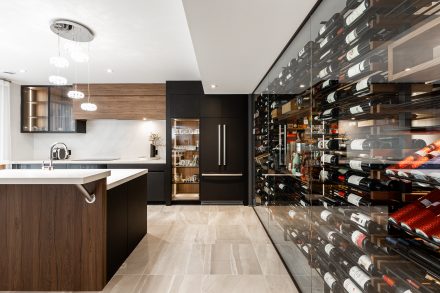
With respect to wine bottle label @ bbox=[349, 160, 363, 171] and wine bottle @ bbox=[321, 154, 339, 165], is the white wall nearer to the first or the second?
wine bottle @ bbox=[321, 154, 339, 165]

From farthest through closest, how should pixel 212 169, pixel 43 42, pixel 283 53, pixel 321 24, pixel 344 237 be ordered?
pixel 212 169, pixel 43 42, pixel 283 53, pixel 321 24, pixel 344 237

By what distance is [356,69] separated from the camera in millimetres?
1360

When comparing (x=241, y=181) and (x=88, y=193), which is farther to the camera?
(x=241, y=181)

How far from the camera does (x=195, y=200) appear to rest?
18.4 ft

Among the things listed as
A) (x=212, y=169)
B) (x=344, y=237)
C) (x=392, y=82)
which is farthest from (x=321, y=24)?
(x=212, y=169)

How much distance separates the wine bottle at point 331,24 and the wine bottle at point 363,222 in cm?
112

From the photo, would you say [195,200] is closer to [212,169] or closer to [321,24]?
[212,169]

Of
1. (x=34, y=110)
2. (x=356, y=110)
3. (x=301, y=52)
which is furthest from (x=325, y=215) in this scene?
(x=34, y=110)

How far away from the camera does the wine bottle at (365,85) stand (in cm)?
121

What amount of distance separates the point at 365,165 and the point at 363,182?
88 millimetres

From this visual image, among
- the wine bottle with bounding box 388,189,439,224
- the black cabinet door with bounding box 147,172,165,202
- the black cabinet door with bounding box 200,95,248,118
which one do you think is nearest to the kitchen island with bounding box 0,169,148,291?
the wine bottle with bounding box 388,189,439,224

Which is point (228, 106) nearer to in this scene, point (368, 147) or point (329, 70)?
point (329, 70)

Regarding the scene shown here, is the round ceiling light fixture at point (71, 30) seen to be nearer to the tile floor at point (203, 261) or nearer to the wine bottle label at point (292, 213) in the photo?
the tile floor at point (203, 261)

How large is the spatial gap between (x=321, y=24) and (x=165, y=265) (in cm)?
261
